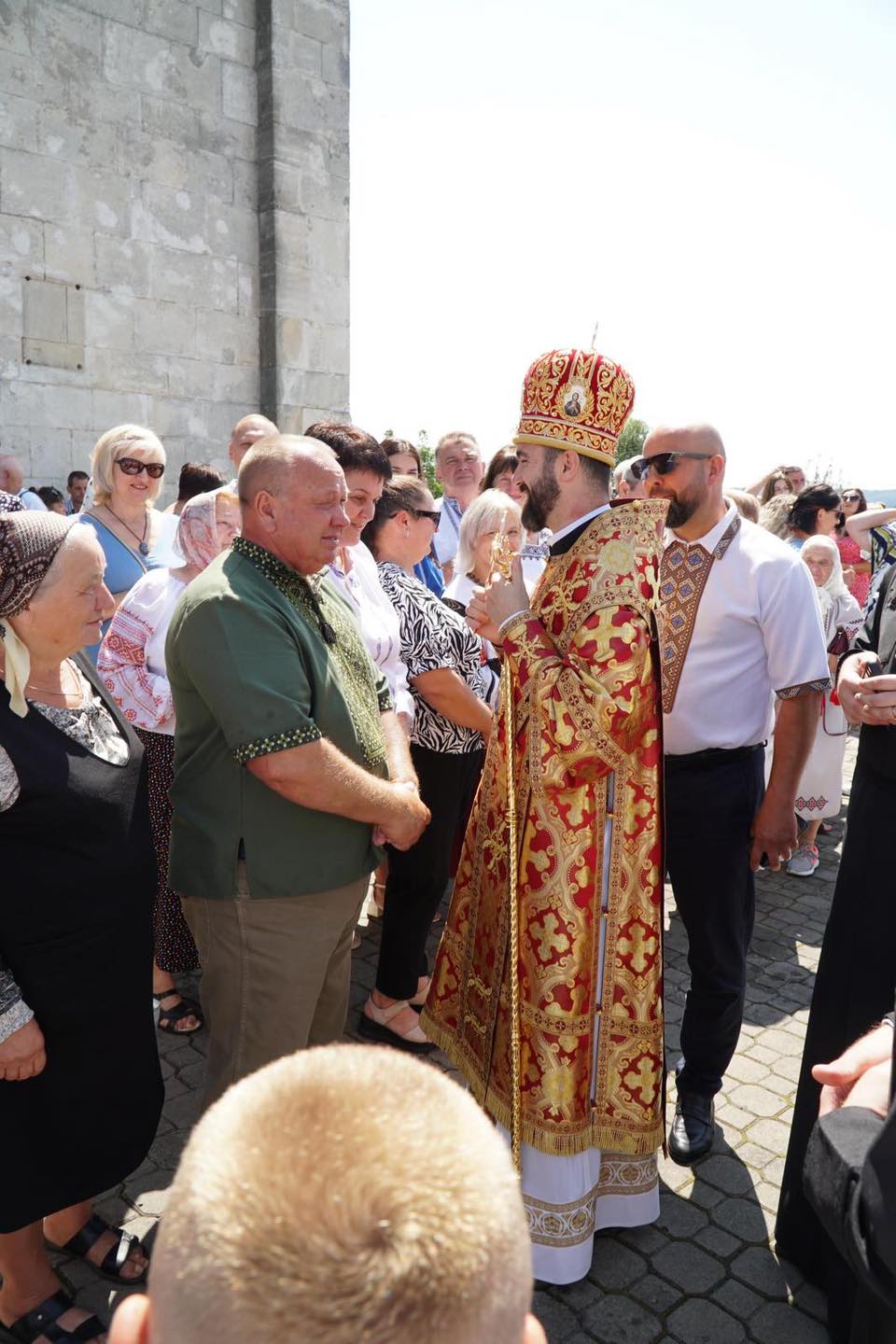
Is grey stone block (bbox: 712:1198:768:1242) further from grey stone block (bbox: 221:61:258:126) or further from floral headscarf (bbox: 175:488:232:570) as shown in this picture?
grey stone block (bbox: 221:61:258:126)

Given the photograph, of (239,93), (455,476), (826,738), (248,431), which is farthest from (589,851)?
(239,93)

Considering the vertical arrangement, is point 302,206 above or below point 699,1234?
above

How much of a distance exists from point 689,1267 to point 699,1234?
0.48 ft

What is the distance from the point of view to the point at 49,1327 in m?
2.33

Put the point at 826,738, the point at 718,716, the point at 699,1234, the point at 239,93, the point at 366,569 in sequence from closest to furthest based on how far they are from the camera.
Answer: the point at 699,1234 → the point at 718,716 → the point at 366,569 → the point at 826,738 → the point at 239,93

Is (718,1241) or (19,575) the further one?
(718,1241)

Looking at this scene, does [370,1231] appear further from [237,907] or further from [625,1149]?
[625,1149]

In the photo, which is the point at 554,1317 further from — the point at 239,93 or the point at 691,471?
the point at 239,93

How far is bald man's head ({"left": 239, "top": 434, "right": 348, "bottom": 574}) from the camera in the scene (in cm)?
251

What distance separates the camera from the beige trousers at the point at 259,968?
252 cm

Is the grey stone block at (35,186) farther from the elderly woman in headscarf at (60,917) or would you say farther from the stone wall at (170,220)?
the elderly woman in headscarf at (60,917)

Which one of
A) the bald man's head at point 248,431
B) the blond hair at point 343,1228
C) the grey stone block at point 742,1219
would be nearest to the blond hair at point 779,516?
the bald man's head at point 248,431

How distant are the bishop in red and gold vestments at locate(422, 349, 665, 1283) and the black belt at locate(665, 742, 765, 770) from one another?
23.6 inches

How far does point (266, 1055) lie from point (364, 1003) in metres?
1.62
